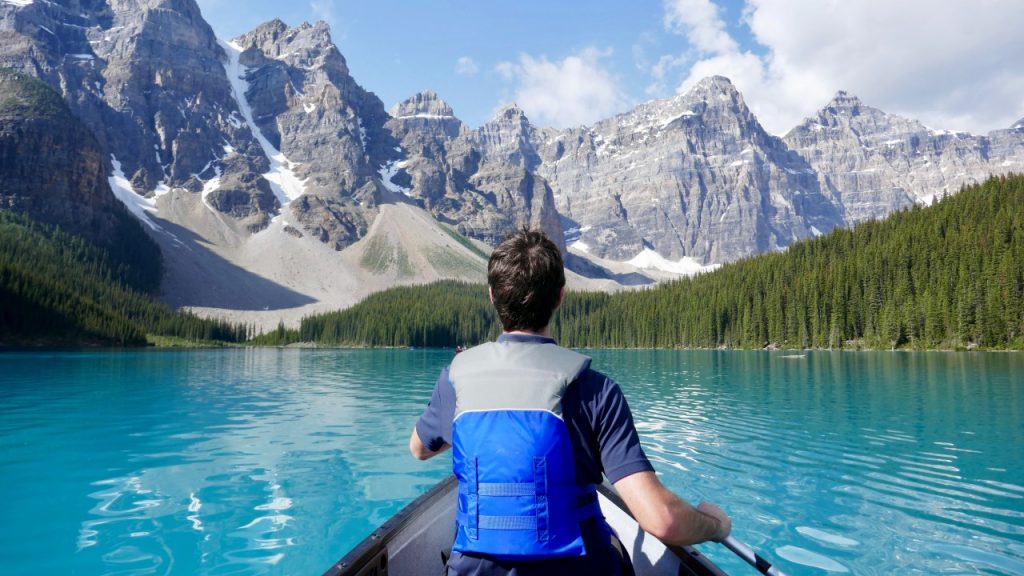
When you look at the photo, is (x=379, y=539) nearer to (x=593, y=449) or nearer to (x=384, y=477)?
(x=593, y=449)

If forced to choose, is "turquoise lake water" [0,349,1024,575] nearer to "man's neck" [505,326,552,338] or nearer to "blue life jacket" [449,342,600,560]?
"blue life jacket" [449,342,600,560]

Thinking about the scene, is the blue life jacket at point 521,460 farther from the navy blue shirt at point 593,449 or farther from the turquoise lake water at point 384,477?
the turquoise lake water at point 384,477

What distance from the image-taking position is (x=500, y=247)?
3.82 metres

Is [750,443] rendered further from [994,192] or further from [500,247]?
[994,192]

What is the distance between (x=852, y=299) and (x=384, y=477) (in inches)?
3982

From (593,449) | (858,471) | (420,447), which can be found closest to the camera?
(593,449)

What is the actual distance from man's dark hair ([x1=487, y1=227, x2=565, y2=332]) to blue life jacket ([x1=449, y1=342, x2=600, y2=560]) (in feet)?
0.77

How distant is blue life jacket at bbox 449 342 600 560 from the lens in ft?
11.0

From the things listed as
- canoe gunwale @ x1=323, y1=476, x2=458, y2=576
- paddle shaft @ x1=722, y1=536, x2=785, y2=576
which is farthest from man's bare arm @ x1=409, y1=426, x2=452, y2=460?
paddle shaft @ x1=722, y1=536, x2=785, y2=576

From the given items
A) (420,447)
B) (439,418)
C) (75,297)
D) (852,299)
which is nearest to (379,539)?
(420,447)

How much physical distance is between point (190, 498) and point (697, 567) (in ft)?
40.5

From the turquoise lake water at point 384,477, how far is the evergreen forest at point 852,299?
195 feet

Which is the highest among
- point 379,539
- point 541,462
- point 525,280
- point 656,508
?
point 525,280

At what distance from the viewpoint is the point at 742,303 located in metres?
116
